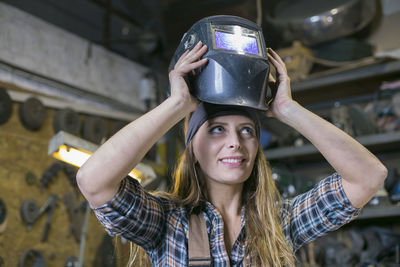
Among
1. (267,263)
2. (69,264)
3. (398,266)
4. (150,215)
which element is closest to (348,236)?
(398,266)

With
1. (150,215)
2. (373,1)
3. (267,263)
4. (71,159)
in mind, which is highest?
(373,1)

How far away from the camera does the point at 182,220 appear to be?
4.77 ft

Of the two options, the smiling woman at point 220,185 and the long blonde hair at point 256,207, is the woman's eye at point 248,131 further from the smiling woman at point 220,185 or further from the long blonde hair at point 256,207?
the long blonde hair at point 256,207

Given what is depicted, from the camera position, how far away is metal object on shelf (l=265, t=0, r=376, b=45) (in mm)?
3404

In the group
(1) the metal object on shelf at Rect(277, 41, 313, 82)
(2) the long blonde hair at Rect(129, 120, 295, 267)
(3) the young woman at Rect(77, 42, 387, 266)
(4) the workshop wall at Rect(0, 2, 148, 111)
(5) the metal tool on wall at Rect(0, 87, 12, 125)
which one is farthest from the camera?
(1) the metal object on shelf at Rect(277, 41, 313, 82)

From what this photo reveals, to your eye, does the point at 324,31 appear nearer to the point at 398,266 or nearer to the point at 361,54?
the point at 361,54

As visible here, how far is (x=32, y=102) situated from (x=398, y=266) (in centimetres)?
277

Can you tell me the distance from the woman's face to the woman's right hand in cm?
17

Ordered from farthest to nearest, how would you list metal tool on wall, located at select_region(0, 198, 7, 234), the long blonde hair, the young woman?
metal tool on wall, located at select_region(0, 198, 7, 234)
the long blonde hair
the young woman

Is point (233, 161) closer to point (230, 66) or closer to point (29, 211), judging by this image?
point (230, 66)

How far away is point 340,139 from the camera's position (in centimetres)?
140

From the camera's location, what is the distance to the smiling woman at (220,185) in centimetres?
129

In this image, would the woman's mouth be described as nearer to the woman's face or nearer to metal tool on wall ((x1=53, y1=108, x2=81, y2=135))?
the woman's face

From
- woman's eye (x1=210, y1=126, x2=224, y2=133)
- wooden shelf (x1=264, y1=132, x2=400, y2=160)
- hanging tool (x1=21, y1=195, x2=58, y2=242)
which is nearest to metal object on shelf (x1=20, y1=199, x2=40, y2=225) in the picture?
hanging tool (x1=21, y1=195, x2=58, y2=242)
